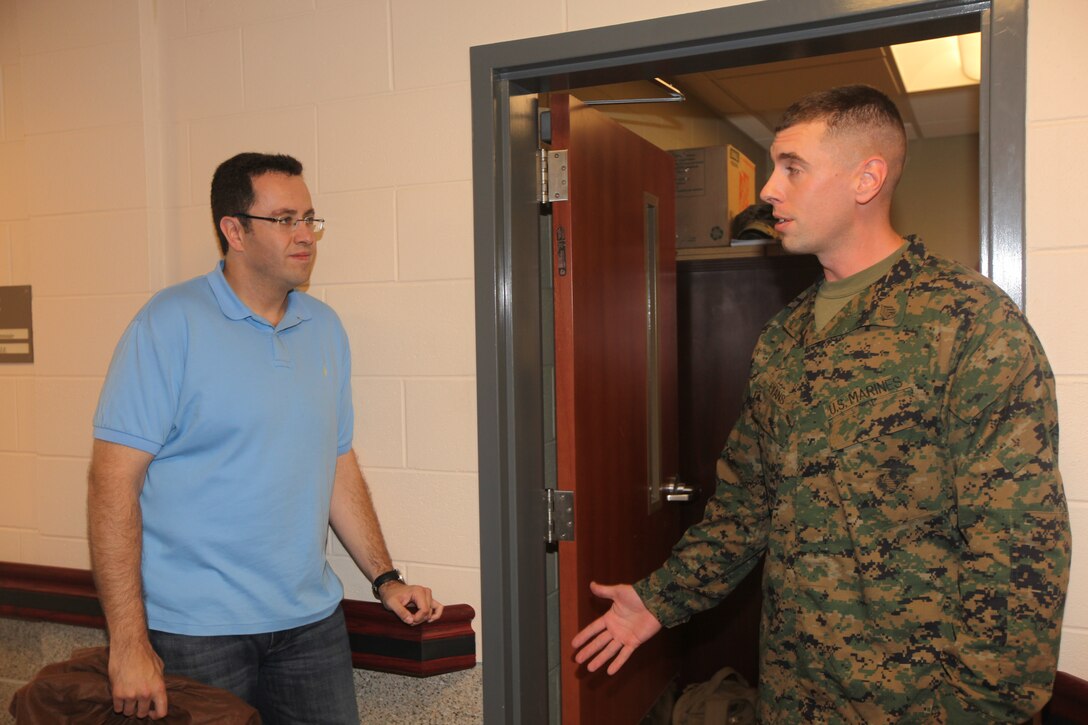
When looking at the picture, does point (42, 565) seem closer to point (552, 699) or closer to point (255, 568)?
point (255, 568)

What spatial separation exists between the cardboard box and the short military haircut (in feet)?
5.65

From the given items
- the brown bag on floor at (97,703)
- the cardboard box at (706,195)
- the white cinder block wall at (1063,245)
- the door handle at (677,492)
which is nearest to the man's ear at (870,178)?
the white cinder block wall at (1063,245)

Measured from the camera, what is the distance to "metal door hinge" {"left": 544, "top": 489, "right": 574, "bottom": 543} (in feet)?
7.14

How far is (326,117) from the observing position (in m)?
2.20

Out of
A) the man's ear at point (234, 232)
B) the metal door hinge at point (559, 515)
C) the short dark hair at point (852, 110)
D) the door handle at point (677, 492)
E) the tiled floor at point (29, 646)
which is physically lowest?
the tiled floor at point (29, 646)

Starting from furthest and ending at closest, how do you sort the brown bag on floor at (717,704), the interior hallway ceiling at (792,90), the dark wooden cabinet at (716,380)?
the interior hallway ceiling at (792,90) → the dark wooden cabinet at (716,380) → the brown bag on floor at (717,704)

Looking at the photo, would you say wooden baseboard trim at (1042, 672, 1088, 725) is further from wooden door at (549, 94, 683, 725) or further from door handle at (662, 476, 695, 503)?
door handle at (662, 476, 695, 503)

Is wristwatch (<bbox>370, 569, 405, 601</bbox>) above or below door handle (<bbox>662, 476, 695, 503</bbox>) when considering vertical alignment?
below

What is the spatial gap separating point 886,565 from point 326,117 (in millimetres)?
1621

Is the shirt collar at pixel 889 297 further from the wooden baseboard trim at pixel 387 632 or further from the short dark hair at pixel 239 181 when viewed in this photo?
the short dark hair at pixel 239 181

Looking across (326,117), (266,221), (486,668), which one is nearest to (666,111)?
(326,117)

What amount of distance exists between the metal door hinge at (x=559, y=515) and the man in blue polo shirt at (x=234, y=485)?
35 cm

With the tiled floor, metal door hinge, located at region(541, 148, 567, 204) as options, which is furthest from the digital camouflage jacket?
the tiled floor

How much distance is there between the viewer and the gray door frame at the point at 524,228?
177 centimetres
